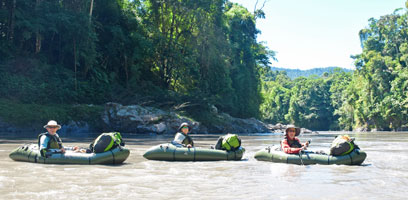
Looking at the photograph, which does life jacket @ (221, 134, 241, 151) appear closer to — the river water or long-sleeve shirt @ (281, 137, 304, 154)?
the river water

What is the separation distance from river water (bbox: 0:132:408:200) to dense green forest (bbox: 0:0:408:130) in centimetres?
1656

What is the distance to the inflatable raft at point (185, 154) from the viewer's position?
1013 cm

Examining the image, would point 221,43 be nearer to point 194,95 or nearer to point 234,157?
point 194,95

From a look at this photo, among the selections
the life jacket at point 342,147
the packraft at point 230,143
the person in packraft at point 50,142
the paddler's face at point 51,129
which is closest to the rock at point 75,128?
the packraft at point 230,143

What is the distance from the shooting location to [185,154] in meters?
10.1

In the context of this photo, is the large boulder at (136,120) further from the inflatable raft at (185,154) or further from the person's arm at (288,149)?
the person's arm at (288,149)

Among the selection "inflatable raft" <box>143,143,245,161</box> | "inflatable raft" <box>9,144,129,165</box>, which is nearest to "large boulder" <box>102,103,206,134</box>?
"inflatable raft" <box>143,143,245,161</box>

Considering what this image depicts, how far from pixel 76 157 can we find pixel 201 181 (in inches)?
134

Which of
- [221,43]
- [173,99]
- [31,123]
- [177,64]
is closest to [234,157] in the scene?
[31,123]

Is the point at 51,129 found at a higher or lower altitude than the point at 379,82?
lower

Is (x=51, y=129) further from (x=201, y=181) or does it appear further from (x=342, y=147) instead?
(x=342, y=147)

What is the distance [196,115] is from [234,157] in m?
21.3

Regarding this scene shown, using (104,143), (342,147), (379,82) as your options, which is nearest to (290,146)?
(342,147)

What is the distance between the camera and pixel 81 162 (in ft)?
28.6
